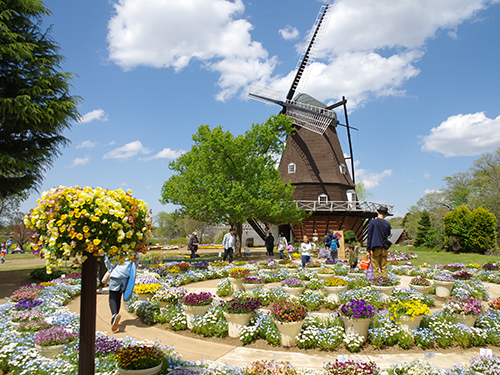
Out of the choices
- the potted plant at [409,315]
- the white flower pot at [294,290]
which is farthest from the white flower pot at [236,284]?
the potted plant at [409,315]

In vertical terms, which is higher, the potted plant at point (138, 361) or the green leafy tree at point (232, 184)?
the green leafy tree at point (232, 184)

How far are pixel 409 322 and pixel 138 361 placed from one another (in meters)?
4.74

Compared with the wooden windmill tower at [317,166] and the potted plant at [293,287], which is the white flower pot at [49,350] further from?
the wooden windmill tower at [317,166]

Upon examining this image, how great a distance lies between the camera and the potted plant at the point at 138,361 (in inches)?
160

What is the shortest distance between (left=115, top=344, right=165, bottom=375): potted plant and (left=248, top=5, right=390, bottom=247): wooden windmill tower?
1055 inches

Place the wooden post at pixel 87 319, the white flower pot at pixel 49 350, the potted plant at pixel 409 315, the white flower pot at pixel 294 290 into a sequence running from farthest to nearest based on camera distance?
the white flower pot at pixel 294 290 < the potted plant at pixel 409 315 < the white flower pot at pixel 49 350 < the wooden post at pixel 87 319

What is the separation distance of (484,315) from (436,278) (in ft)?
12.5

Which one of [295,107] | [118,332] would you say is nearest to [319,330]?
[118,332]

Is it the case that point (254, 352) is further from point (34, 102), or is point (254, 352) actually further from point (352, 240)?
point (352, 240)

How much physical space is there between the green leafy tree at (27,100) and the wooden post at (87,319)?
11.4 metres

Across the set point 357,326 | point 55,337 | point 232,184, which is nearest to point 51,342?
point 55,337

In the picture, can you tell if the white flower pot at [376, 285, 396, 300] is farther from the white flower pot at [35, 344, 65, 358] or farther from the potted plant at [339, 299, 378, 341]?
the white flower pot at [35, 344, 65, 358]

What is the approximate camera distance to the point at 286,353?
553 cm

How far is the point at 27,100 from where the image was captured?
12.4 metres
